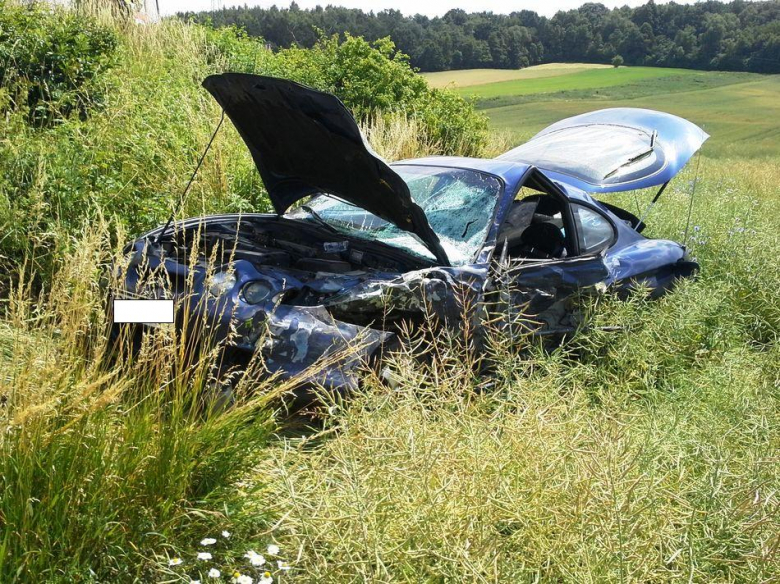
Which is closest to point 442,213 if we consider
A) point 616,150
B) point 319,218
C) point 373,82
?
point 319,218

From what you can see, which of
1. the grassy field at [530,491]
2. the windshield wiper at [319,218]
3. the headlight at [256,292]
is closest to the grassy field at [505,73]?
the windshield wiper at [319,218]

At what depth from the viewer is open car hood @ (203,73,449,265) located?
4.29 metres

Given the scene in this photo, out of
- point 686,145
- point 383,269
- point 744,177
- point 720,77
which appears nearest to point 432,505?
point 383,269

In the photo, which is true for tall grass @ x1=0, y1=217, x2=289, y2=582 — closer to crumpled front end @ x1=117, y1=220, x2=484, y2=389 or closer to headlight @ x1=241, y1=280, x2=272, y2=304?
crumpled front end @ x1=117, y1=220, x2=484, y2=389

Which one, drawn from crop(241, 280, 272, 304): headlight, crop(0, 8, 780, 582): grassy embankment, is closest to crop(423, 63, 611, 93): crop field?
crop(241, 280, 272, 304): headlight

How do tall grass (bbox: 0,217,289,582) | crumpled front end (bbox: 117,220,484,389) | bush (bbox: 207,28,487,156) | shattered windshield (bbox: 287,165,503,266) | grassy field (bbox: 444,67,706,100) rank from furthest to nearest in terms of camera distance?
grassy field (bbox: 444,67,706,100), bush (bbox: 207,28,487,156), shattered windshield (bbox: 287,165,503,266), crumpled front end (bbox: 117,220,484,389), tall grass (bbox: 0,217,289,582)

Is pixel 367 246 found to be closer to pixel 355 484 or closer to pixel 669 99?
pixel 355 484

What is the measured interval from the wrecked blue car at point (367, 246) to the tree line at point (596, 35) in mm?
33521

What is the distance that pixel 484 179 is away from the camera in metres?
5.04

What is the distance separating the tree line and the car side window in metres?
33.4

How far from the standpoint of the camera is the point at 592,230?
223 inches

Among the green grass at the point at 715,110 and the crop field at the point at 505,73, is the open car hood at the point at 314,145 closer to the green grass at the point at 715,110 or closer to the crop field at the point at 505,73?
the green grass at the point at 715,110

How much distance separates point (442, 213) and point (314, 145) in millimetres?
947

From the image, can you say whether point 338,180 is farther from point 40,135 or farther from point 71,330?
point 40,135
